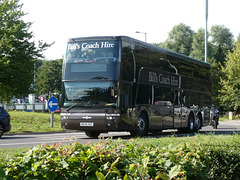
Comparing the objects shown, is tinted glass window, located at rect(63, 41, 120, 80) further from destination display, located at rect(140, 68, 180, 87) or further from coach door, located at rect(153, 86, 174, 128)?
coach door, located at rect(153, 86, 174, 128)

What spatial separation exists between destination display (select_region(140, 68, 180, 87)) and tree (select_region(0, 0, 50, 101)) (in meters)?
13.4

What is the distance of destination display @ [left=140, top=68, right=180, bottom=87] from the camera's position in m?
18.2

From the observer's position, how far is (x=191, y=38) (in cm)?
8306

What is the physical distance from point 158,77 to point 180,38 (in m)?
64.1

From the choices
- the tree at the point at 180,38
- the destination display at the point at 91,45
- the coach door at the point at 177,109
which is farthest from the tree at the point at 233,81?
the destination display at the point at 91,45

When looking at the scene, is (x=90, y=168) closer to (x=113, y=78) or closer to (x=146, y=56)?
(x=113, y=78)

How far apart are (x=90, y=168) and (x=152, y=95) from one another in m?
15.3

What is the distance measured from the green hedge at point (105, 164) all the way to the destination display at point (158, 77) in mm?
Result: 13264

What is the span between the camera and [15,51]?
31.1 metres

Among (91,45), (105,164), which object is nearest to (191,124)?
(91,45)

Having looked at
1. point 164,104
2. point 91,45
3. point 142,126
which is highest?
point 91,45

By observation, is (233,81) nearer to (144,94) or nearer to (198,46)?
(198,46)

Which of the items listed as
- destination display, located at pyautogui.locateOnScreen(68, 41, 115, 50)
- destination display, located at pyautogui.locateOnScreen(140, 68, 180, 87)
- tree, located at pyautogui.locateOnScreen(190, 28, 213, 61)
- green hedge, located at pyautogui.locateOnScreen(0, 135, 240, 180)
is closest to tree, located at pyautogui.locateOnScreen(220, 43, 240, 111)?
tree, located at pyautogui.locateOnScreen(190, 28, 213, 61)

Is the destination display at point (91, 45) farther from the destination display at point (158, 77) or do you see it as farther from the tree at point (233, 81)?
the tree at point (233, 81)
